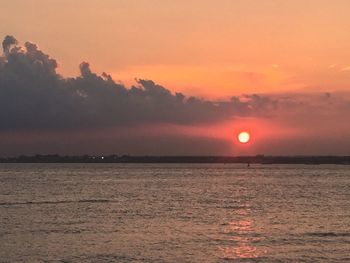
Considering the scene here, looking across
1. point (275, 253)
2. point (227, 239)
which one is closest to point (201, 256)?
point (275, 253)

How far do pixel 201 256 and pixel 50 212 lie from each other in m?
30.0

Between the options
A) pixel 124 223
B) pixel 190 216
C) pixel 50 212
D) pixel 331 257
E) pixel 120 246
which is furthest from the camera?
pixel 50 212

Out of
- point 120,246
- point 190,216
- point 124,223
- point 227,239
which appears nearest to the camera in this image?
point 120,246

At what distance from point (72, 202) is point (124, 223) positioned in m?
26.0

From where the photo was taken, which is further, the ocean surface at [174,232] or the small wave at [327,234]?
the small wave at [327,234]

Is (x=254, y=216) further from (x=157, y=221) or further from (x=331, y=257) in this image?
(x=331, y=257)

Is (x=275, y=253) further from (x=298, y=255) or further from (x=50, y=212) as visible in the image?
(x=50, y=212)

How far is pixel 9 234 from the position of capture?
44281mm

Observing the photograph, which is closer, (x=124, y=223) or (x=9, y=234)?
(x=9, y=234)

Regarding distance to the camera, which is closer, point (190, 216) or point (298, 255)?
point (298, 255)

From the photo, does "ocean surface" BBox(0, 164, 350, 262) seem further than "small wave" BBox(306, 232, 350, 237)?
No

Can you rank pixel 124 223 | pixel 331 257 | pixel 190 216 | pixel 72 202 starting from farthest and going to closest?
pixel 72 202 < pixel 190 216 < pixel 124 223 < pixel 331 257

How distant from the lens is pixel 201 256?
35.3 m

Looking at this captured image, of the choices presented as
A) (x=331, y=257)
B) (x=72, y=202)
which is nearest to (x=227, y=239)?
(x=331, y=257)
